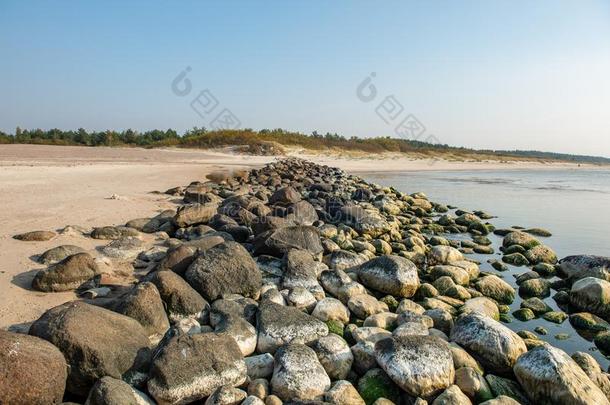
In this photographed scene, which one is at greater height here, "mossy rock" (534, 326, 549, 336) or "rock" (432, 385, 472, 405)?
"rock" (432, 385, 472, 405)

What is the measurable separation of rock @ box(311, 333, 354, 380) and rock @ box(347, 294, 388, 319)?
3.48 feet

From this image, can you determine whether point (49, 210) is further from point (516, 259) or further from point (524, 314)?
point (516, 259)

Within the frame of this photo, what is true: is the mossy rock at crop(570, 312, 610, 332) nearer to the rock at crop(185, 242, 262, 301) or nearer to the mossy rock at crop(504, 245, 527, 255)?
the mossy rock at crop(504, 245, 527, 255)

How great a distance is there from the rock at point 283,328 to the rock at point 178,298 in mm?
601

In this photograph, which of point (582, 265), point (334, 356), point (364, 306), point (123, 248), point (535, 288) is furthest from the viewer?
point (582, 265)

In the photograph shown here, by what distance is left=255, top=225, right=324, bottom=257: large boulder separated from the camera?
20.1 ft

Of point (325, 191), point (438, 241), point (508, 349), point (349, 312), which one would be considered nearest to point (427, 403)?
point (508, 349)

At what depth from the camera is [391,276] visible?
17.9 feet

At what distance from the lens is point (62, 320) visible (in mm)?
3170

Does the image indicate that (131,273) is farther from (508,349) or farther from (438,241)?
(438,241)

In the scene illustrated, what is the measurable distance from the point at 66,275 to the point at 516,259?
7092 mm

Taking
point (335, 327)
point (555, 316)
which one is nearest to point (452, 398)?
point (335, 327)

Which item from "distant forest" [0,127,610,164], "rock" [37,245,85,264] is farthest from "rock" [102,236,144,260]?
"distant forest" [0,127,610,164]

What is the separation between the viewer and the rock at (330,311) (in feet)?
14.7
